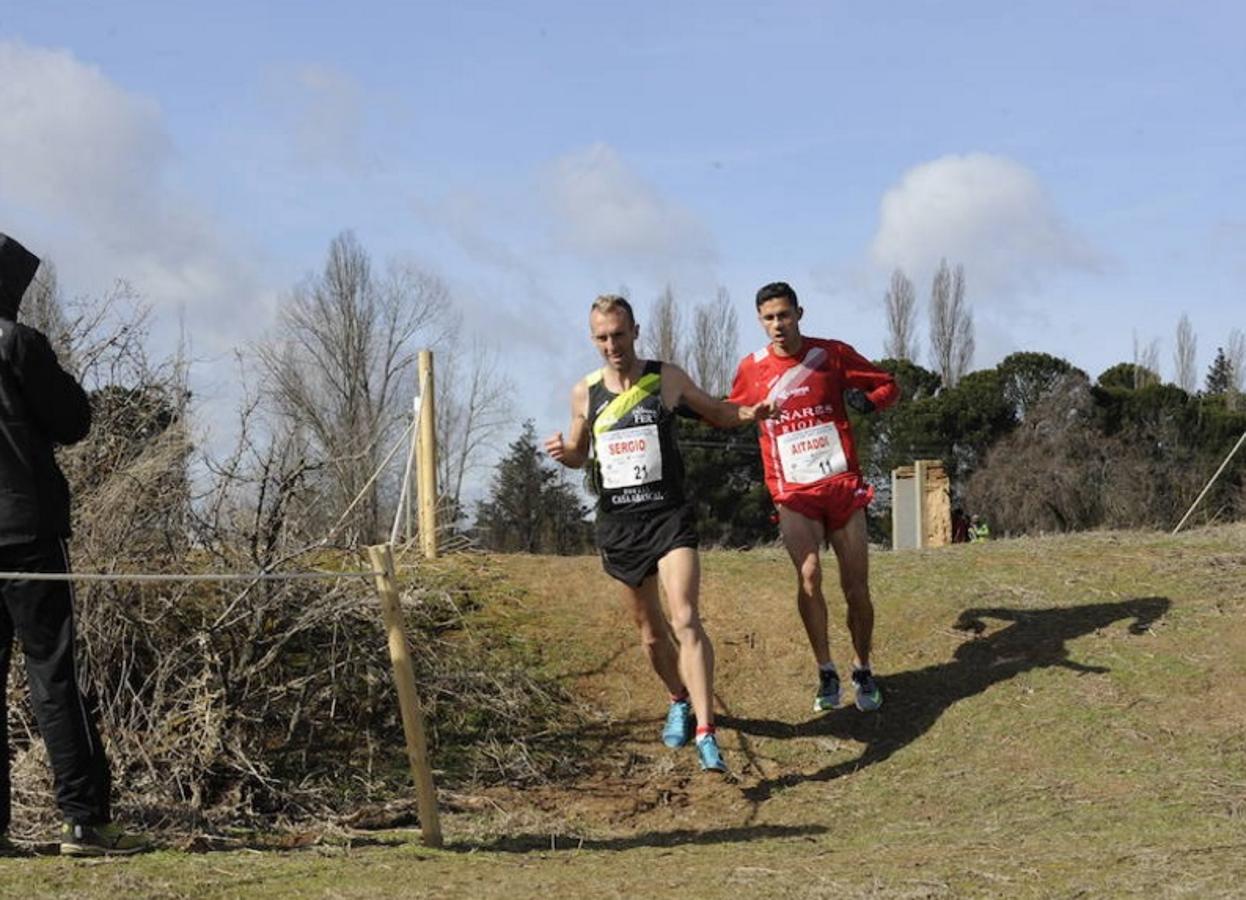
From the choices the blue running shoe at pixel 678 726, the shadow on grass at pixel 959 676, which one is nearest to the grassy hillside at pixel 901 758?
the shadow on grass at pixel 959 676

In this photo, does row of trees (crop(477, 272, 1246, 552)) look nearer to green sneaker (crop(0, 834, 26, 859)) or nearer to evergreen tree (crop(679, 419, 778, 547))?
evergreen tree (crop(679, 419, 778, 547))

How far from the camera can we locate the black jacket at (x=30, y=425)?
5.16 m

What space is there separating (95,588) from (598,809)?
2.47 metres

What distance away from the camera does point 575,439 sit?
6.93 metres

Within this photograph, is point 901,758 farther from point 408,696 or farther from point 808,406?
point 408,696

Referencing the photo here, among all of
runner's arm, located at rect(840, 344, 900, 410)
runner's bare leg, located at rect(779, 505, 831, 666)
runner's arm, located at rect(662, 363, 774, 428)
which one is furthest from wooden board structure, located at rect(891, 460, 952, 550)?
runner's arm, located at rect(662, 363, 774, 428)

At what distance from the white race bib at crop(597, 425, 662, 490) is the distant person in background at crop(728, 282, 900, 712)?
880mm

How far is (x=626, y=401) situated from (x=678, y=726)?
1588mm

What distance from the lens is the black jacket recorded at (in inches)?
203

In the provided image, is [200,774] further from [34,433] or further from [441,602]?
[441,602]

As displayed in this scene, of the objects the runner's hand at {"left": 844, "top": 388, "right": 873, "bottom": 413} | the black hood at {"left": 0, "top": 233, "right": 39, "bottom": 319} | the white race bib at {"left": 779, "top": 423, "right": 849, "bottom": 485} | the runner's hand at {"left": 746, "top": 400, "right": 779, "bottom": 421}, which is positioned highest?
the black hood at {"left": 0, "top": 233, "right": 39, "bottom": 319}

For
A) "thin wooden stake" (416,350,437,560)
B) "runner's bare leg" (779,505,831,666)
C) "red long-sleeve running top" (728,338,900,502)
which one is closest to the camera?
"runner's bare leg" (779,505,831,666)

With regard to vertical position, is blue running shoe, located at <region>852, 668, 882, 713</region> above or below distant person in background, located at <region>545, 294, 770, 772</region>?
below

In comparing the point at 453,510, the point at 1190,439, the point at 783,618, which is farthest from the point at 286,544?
the point at 1190,439
